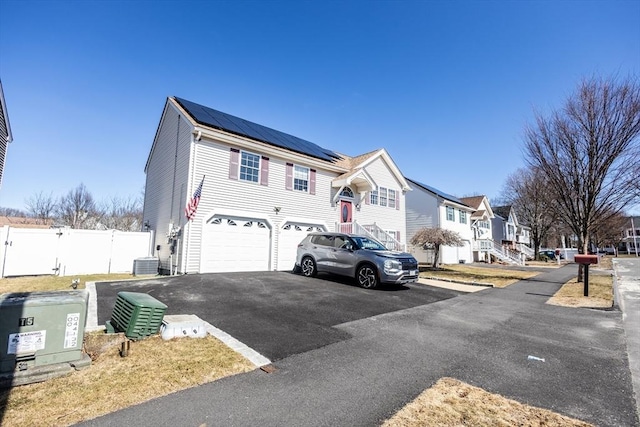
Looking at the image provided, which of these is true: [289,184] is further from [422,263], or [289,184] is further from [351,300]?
[422,263]

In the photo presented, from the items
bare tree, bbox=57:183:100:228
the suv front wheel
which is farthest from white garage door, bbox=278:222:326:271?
bare tree, bbox=57:183:100:228

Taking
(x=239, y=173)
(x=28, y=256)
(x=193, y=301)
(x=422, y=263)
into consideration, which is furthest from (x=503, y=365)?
(x=422, y=263)

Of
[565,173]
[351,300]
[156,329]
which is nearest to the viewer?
[156,329]

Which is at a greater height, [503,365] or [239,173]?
[239,173]

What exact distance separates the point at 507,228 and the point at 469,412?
163ft

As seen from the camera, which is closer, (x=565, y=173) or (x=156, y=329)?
(x=156, y=329)

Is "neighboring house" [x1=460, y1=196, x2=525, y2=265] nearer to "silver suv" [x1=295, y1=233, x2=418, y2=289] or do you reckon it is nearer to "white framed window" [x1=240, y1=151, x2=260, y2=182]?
"silver suv" [x1=295, y1=233, x2=418, y2=289]

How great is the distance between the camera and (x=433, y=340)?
528 cm

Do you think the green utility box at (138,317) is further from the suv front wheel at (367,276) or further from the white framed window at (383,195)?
the white framed window at (383,195)

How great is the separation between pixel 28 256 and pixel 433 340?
15975mm

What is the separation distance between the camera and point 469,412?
2.96 m

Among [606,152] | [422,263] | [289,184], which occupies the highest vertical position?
[606,152]

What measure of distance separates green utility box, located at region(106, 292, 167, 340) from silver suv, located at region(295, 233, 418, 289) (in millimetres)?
7124

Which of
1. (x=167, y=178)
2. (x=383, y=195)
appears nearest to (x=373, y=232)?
(x=383, y=195)
